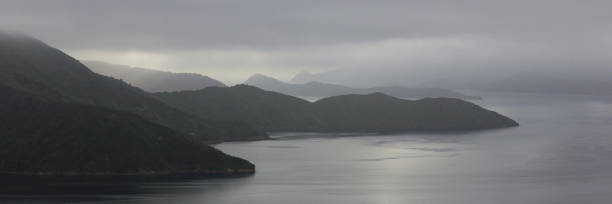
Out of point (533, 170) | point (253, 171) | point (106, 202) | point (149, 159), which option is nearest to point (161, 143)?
point (149, 159)

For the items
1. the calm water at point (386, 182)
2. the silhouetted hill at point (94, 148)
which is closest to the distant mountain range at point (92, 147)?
the silhouetted hill at point (94, 148)

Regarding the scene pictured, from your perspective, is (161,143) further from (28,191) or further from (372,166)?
(372,166)

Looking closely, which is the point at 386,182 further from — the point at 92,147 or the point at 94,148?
the point at 92,147

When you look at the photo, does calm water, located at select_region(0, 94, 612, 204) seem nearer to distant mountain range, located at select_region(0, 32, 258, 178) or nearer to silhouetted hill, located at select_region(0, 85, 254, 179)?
silhouetted hill, located at select_region(0, 85, 254, 179)

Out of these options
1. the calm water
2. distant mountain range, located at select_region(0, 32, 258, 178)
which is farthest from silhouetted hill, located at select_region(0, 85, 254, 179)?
the calm water

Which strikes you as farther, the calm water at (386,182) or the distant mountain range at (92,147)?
the distant mountain range at (92,147)

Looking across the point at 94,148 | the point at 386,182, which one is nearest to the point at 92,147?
the point at 94,148

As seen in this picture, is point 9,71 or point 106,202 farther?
point 9,71

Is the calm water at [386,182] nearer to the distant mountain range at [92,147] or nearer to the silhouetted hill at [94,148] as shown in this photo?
the silhouetted hill at [94,148]
